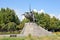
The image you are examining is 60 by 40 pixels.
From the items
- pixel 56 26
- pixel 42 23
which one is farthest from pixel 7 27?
pixel 56 26

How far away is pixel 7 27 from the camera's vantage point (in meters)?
69.8

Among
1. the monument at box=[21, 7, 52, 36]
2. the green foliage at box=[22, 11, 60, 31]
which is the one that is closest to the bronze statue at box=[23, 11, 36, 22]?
the monument at box=[21, 7, 52, 36]

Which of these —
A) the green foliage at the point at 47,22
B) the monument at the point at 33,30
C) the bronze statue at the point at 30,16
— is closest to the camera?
the monument at the point at 33,30

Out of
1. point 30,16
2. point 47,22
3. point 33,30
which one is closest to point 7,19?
point 47,22

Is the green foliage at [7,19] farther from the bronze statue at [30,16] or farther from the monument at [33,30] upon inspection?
the monument at [33,30]

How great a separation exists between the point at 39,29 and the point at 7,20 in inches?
1307

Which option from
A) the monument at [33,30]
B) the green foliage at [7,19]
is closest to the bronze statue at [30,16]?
the monument at [33,30]

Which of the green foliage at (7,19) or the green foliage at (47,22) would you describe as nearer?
the green foliage at (7,19)

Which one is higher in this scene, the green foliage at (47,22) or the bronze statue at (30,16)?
the bronze statue at (30,16)

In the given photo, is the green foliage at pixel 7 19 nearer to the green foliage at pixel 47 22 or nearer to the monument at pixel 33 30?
the green foliage at pixel 47 22

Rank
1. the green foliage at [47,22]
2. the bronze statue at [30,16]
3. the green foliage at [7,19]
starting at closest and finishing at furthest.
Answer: the bronze statue at [30,16], the green foliage at [7,19], the green foliage at [47,22]

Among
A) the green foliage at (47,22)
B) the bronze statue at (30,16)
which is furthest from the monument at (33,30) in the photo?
the green foliage at (47,22)

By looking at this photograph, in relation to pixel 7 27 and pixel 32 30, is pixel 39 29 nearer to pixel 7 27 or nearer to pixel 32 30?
pixel 32 30

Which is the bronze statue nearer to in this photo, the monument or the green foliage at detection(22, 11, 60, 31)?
the monument
